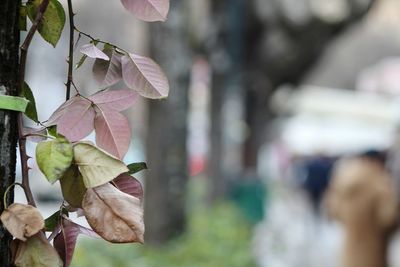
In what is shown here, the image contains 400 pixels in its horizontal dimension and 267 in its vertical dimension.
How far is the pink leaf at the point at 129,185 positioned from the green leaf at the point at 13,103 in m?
0.21

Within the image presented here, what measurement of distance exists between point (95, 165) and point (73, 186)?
87mm

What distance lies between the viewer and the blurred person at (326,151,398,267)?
8031mm

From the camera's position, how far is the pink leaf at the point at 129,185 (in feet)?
5.90

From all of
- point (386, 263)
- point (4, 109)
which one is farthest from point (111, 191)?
point (386, 263)

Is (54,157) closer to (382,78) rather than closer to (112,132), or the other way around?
(112,132)

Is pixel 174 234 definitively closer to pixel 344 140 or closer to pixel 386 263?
pixel 386 263

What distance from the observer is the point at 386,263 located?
8.65m

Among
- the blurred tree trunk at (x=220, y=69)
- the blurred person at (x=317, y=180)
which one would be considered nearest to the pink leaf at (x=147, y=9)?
the blurred tree trunk at (x=220, y=69)

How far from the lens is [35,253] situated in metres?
1.70

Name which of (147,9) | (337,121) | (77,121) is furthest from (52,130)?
(337,121)

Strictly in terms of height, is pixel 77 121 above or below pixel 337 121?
above

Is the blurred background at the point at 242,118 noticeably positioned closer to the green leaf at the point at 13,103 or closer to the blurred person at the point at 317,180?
the blurred person at the point at 317,180

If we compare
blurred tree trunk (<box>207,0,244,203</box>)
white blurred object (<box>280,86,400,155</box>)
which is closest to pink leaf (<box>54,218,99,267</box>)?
blurred tree trunk (<box>207,0,244,203</box>)

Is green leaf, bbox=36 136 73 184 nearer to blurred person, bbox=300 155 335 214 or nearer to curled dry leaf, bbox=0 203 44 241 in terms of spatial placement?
curled dry leaf, bbox=0 203 44 241
